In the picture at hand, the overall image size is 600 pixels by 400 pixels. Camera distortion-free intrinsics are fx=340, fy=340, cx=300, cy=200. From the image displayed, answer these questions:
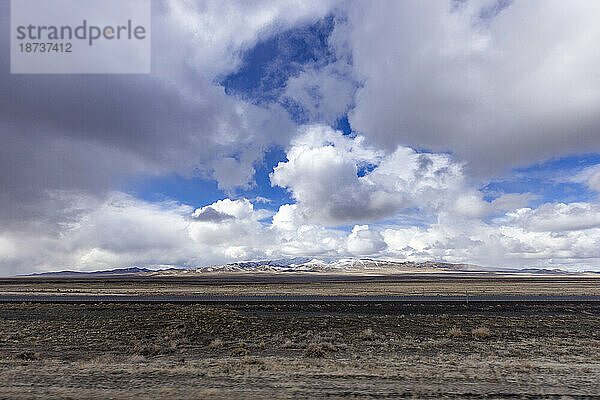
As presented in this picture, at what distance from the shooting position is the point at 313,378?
13117 millimetres

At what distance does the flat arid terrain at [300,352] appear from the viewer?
1205 cm

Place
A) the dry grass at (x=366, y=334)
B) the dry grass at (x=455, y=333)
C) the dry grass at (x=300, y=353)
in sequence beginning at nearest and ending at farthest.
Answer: the dry grass at (x=300, y=353) → the dry grass at (x=366, y=334) → the dry grass at (x=455, y=333)

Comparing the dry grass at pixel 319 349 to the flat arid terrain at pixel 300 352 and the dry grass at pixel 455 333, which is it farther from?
the dry grass at pixel 455 333

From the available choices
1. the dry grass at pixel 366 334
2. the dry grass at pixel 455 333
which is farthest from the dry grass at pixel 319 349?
the dry grass at pixel 455 333

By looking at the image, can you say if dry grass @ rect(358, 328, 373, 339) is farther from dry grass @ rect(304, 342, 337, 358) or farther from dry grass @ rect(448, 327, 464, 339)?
dry grass @ rect(448, 327, 464, 339)

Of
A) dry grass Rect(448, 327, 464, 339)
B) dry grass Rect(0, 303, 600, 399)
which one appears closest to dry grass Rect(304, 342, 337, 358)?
dry grass Rect(0, 303, 600, 399)

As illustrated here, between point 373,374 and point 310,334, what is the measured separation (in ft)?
31.5

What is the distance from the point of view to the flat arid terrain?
12.1m

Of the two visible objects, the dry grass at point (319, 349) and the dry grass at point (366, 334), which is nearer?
the dry grass at point (319, 349)

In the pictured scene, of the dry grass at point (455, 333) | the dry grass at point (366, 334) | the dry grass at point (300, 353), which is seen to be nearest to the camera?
the dry grass at point (300, 353)

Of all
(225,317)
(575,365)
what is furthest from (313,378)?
(225,317)

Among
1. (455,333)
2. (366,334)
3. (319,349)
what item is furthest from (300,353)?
(455,333)

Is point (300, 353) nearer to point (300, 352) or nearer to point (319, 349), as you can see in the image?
point (300, 352)

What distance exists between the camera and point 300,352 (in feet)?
60.2
